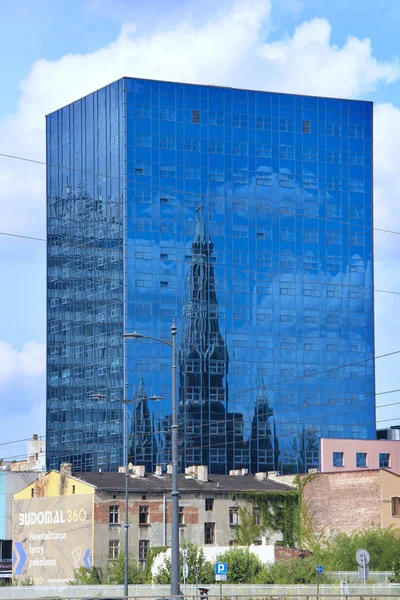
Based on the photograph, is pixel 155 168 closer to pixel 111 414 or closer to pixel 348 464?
pixel 111 414

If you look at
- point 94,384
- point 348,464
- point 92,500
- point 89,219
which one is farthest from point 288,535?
point 89,219

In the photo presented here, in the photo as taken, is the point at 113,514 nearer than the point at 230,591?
No

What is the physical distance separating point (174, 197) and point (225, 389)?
82.8 feet

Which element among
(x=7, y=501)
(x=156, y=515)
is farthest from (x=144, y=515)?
(x=7, y=501)

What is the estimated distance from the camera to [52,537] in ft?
373

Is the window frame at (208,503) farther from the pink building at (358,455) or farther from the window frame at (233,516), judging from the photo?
the pink building at (358,455)

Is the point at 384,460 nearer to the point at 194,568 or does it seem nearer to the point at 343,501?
the point at 343,501

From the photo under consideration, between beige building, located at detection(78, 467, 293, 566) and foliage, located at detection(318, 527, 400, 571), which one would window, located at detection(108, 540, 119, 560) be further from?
foliage, located at detection(318, 527, 400, 571)

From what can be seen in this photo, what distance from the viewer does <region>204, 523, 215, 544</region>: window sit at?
348 ft

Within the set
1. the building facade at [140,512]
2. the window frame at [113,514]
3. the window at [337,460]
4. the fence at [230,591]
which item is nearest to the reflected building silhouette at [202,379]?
the window at [337,460]

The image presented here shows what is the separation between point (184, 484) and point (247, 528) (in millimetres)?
6114

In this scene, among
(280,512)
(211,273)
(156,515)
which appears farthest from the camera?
(211,273)

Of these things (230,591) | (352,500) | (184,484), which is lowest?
(230,591)

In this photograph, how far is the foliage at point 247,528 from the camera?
351 feet
